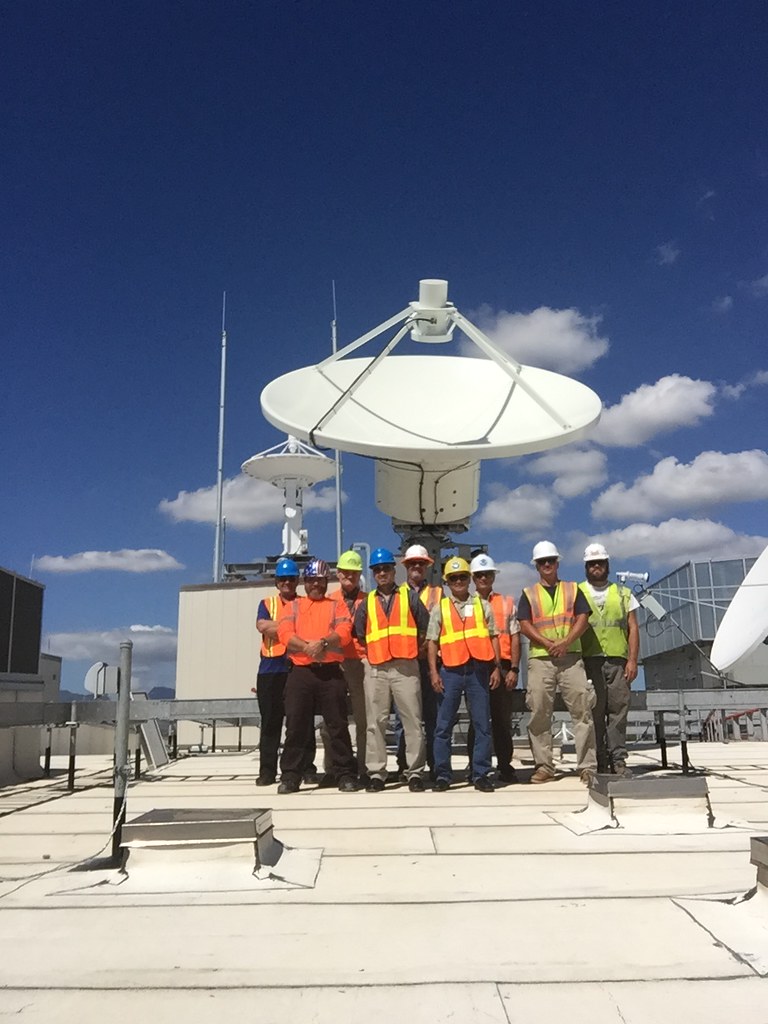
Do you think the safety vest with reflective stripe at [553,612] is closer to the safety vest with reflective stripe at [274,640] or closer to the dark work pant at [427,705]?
the dark work pant at [427,705]

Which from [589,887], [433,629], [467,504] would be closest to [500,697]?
[433,629]

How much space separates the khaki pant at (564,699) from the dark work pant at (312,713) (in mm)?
1354

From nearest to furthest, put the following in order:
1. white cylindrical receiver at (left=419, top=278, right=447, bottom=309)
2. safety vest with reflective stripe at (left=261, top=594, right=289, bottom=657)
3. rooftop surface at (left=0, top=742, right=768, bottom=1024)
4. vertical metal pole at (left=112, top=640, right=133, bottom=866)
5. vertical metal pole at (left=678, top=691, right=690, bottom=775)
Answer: rooftop surface at (left=0, top=742, right=768, bottom=1024) < vertical metal pole at (left=112, top=640, right=133, bottom=866) < vertical metal pole at (left=678, top=691, right=690, bottom=775) < safety vest with reflective stripe at (left=261, top=594, right=289, bottom=657) < white cylindrical receiver at (left=419, top=278, right=447, bottom=309)

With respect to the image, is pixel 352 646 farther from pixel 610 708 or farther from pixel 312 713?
pixel 610 708

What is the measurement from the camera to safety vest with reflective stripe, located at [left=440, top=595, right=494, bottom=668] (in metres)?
5.84

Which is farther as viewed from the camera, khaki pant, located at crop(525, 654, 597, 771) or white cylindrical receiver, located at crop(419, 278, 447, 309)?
white cylindrical receiver, located at crop(419, 278, 447, 309)

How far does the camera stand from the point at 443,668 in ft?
19.5

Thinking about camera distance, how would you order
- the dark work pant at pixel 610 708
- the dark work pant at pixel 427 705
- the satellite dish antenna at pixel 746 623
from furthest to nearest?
the satellite dish antenna at pixel 746 623 < the dark work pant at pixel 427 705 < the dark work pant at pixel 610 708

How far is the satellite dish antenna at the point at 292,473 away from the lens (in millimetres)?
21469

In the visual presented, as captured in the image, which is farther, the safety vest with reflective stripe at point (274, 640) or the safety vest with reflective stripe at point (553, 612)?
the safety vest with reflective stripe at point (274, 640)

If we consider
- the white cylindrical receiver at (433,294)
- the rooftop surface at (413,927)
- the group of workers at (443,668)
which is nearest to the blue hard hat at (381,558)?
the group of workers at (443,668)

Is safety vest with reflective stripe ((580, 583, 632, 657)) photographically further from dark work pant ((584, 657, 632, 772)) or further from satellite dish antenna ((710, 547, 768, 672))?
satellite dish antenna ((710, 547, 768, 672))

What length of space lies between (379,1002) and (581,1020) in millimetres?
472

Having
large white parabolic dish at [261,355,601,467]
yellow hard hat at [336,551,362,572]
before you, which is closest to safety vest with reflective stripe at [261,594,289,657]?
yellow hard hat at [336,551,362,572]
